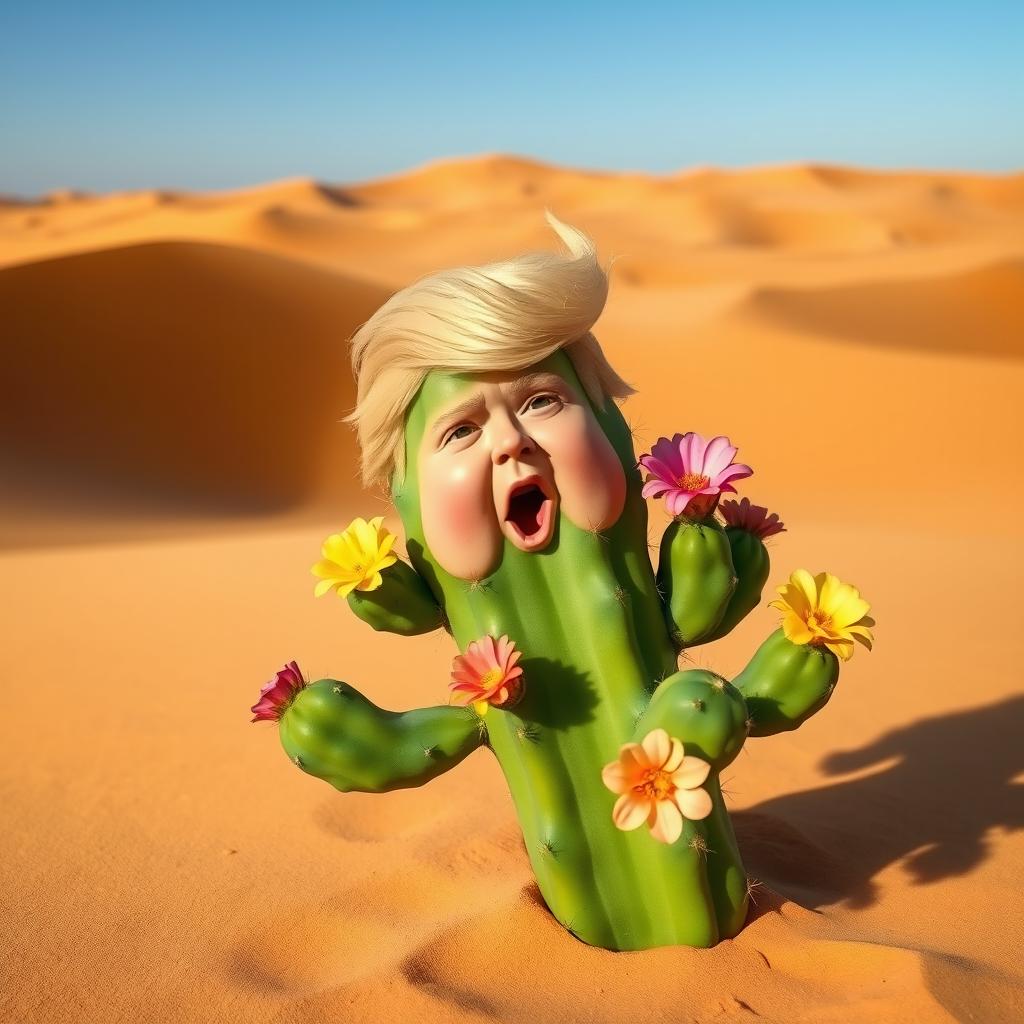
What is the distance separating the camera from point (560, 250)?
9.35 feet

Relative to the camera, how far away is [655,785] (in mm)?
2266

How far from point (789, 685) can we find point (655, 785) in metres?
0.45

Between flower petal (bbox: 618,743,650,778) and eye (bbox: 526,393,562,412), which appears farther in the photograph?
eye (bbox: 526,393,562,412)

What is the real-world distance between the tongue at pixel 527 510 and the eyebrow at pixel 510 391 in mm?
213

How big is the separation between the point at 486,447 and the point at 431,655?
9.21 ft

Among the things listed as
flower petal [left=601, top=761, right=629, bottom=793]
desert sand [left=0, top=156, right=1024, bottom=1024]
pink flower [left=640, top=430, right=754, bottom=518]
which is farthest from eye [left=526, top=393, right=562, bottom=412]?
flower petal [left=601, top=761, right=629, bottom=793]

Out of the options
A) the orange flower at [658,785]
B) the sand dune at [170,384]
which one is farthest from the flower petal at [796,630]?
the sand dune at [170,384]

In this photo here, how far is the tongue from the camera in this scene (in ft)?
8.30

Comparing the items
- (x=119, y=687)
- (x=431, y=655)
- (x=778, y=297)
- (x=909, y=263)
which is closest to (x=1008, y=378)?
(x=778, y=297)

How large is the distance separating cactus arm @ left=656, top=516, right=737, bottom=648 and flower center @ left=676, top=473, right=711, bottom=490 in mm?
76

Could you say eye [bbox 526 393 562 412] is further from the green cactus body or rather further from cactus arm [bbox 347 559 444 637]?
cactus arm [bbox 347 559 444 637]

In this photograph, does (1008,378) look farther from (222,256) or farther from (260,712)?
(260,712)

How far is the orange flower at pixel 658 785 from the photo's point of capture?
2.22 m

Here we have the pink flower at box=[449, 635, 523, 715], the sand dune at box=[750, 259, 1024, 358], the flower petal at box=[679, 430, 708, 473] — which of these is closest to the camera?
the pink flower at box=[449, 635, 523, 715]
